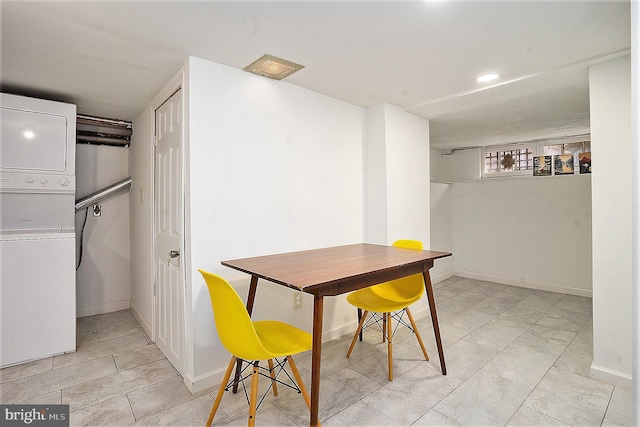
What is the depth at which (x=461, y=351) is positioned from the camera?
2664 mm

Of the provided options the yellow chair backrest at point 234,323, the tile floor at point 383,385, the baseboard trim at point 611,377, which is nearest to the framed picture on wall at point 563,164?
the tile floor at point 383,385

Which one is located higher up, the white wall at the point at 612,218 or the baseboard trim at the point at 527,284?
the white wall at the point at 612,218

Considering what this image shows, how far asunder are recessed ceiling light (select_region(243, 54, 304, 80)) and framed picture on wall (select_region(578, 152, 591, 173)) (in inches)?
171

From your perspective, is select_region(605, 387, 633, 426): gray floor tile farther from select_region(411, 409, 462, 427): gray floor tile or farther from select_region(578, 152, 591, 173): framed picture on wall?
select_region(578, 152, 591, 173): framed picture on wall

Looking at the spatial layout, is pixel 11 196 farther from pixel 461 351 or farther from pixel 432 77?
pixel 461 351

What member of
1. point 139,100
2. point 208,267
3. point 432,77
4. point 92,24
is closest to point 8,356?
point 208,267

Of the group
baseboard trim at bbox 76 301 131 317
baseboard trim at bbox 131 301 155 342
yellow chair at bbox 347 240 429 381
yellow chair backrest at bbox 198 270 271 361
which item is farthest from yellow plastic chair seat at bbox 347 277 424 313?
baseboard trim at bbox 76 301 131 317

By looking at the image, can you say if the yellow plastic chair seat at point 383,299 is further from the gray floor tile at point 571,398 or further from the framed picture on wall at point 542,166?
the framed picture on wall at point 542,166

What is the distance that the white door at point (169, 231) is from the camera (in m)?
2.25

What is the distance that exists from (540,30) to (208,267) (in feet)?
8.19

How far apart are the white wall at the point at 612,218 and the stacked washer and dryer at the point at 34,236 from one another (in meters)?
4.07

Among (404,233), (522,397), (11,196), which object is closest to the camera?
(522,397)

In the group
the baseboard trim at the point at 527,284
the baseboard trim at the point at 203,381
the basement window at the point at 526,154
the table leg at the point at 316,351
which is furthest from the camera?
the basement window at the point at 526,154

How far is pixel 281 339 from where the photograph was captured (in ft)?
5.56
